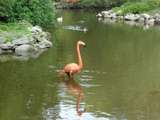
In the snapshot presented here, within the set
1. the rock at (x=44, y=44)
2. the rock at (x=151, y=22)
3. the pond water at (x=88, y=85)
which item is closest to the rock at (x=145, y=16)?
the rock at (x=151, y=22)

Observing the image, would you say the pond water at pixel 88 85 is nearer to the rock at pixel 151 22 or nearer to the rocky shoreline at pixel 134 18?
the rock at pixel 151 22

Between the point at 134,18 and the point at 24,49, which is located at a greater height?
the point at 24,49

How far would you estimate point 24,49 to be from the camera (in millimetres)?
28125

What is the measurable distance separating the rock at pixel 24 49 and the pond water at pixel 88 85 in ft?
→ 2.98

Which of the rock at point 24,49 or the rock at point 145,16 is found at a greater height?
the rock at point 24,49

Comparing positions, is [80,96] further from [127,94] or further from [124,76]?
[124,76]

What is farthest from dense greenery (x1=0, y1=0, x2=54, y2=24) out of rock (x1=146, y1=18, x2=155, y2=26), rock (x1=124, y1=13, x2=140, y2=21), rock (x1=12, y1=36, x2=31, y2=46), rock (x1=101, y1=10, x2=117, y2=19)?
rock (x1=101, y1=10, x2=117, y2=19)

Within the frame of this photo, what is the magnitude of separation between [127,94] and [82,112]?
315 cm

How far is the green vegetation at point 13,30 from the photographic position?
29.1m

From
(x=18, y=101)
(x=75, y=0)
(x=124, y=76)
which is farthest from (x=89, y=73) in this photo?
(x=75, y=0)

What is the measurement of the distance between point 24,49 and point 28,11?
33.8ft

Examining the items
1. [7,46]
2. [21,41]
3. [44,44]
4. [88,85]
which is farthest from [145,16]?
[88,85]

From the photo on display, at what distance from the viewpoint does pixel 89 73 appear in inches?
915

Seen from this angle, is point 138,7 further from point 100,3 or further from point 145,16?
point 100,3
